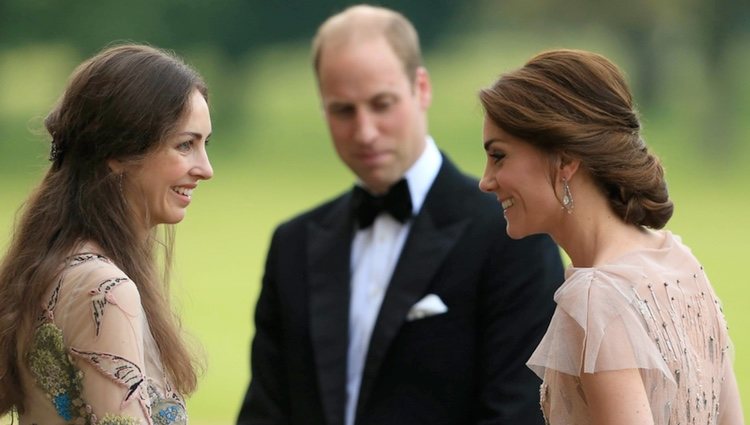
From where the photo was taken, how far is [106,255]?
2203 mm

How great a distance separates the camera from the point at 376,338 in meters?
3.26

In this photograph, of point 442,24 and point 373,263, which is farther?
point 442,24

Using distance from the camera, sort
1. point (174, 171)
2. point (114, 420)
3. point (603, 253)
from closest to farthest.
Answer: point (114, 420) → point (603, 253) → point (174, 171)

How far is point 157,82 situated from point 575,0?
10621 millimetres

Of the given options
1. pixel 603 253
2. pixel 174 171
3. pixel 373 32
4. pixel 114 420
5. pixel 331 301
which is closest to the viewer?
pixel 114 420

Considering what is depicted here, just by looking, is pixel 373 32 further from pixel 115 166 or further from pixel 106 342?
pixel 106 342


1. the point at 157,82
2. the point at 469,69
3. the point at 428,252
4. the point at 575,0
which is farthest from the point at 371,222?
the point at 575,0

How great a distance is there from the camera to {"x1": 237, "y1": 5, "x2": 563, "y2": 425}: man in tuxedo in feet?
10.4

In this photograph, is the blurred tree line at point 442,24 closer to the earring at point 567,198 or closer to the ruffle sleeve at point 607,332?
the earring at point 567,198

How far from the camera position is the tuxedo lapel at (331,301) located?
10.8 feet

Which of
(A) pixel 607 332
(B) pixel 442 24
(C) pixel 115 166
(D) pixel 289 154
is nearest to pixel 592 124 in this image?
(A) pixel 607 332

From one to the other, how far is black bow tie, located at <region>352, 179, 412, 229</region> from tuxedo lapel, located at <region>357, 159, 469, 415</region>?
53mm

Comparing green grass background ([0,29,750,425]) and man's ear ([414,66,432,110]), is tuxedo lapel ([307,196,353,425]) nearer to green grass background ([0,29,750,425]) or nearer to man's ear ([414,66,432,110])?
man's ear ([414,66,432,110])

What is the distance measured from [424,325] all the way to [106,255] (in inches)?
48.6
